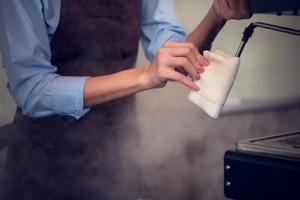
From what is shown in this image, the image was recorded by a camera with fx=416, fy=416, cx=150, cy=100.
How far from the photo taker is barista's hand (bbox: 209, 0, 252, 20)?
0.90 meters

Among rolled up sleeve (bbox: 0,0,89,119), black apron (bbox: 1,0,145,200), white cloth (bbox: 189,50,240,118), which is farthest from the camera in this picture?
black apron (bbox: 1,0,145,200)

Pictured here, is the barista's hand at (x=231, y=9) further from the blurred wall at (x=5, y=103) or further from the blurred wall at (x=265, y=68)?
the blurred wall at (x=5, y=103)

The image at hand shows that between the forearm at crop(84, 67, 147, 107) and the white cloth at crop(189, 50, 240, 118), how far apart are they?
0.46ft

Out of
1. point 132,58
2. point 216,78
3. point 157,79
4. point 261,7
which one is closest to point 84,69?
point 132,58

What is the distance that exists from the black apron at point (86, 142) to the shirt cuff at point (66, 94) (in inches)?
4.6

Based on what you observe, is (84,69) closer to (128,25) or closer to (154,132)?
(128,25)

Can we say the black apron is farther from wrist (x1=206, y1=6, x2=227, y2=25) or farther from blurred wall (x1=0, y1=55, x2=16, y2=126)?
wrist (x1=206, y1=6, x2=227, y2=25)

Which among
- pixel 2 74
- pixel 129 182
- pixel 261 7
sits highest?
pixel 261 7

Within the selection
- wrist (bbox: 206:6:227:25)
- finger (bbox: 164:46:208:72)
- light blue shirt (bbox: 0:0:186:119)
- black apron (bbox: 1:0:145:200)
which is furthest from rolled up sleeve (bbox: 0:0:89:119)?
wrist (bbox: 206:6:227:25)

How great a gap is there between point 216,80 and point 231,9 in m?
0.20

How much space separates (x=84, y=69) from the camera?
3.51 feet

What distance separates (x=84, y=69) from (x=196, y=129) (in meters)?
0.35

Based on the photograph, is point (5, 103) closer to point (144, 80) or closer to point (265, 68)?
point (144, 80)

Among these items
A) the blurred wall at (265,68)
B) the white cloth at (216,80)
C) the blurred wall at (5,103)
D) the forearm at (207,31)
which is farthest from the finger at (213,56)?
the blurred wall at (5,103)
